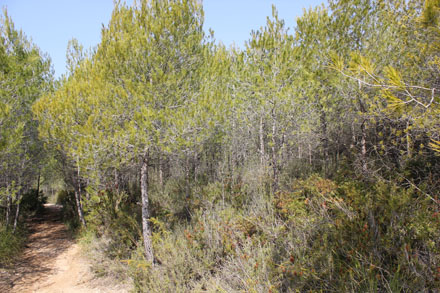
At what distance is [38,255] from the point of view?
7578 millimetres

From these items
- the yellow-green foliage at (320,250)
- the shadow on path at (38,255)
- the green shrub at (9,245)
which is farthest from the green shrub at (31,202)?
the yellow-green foliage at (320,250)

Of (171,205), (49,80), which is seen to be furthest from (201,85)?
(49,80)

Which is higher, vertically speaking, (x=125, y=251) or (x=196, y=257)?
(x=196, y=257)

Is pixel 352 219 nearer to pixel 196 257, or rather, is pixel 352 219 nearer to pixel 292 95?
pixel 196 257

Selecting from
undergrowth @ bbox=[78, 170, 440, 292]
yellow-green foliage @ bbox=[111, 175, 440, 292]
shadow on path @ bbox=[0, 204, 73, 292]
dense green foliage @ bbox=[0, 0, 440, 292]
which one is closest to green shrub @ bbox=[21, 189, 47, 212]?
shadow on path @ bbox=[0, 204, 73, 292]

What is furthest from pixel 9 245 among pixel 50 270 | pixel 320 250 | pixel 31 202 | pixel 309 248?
pixel 320 250

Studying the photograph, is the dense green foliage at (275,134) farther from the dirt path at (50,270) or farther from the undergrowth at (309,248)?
the dirt path at (50,270)

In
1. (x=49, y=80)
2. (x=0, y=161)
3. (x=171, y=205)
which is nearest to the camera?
(x=0, y=161)

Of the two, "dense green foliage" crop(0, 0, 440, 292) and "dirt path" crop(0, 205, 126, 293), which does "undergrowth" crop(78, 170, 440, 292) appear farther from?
"dirt path" crop(0, 205, 126, 293)

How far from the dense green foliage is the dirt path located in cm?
80

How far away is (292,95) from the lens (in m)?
6.62

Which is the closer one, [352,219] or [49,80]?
[352,219]

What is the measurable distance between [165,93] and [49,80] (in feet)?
31.5

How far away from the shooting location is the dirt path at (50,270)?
561cm
